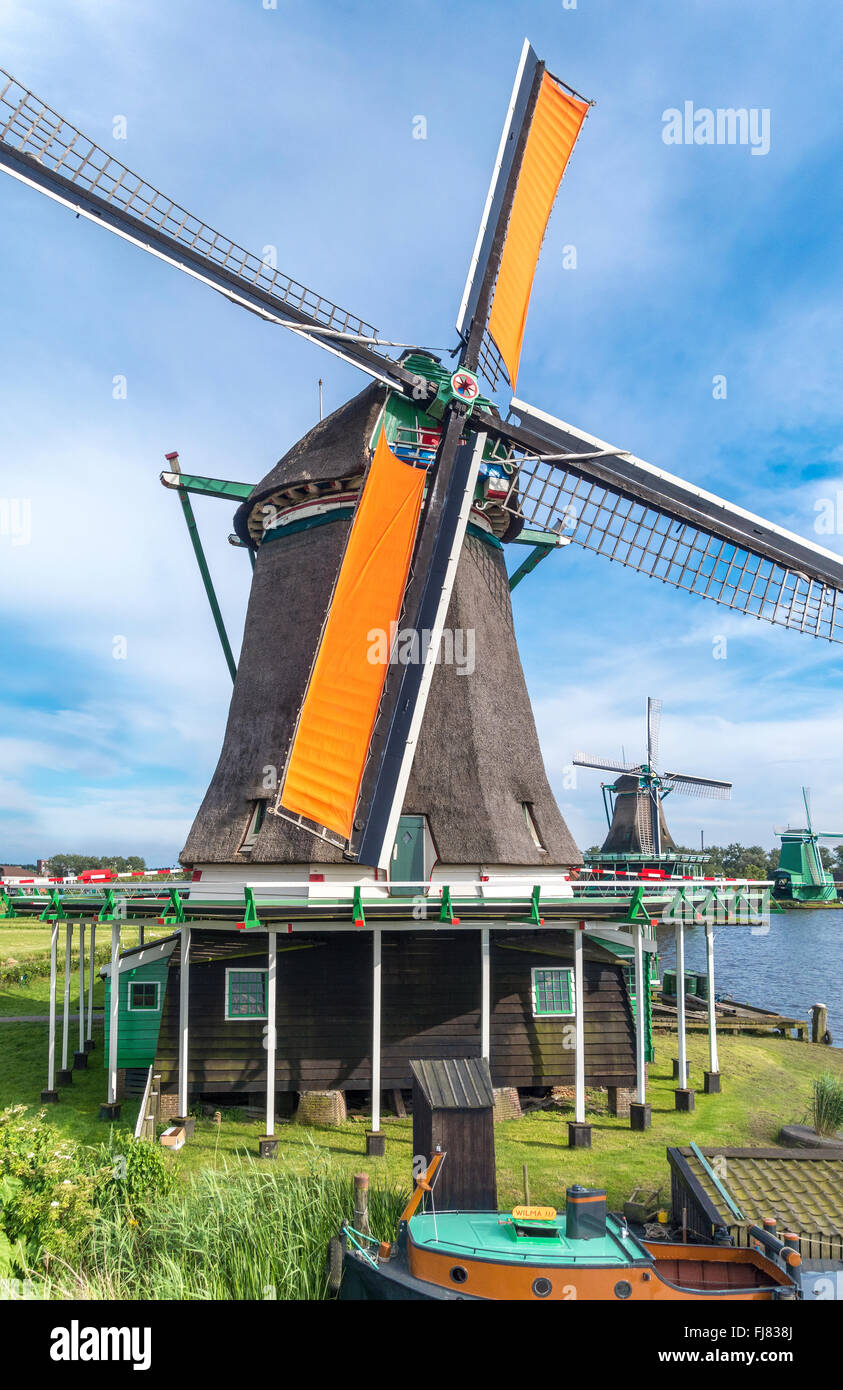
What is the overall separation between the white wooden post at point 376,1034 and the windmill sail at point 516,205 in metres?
10.2

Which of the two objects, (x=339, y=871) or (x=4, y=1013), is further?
(x=4, y=1013)

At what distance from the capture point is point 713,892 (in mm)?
15070

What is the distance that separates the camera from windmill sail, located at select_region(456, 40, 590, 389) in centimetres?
1620

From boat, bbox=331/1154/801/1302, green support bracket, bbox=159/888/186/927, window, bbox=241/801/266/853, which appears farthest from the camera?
window, bbox=241/801/266/853

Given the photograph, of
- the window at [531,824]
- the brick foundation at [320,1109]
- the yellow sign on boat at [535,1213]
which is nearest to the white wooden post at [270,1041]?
the brick foundation at [320,1109]

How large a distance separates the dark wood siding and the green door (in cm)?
105

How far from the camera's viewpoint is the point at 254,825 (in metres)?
15.2

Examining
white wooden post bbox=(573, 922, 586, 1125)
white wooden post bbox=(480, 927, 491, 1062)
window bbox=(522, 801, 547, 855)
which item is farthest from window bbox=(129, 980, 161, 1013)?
white wooden post bbox=(573, 922, 586, 1125)

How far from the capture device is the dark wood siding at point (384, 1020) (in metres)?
14.5

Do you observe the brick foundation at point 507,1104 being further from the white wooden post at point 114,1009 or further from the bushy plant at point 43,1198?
the bushy plant at point 43,1198

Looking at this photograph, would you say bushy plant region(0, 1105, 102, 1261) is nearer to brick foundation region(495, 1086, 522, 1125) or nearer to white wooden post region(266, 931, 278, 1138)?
white wooden post region(266, 931, 278, 1138)
